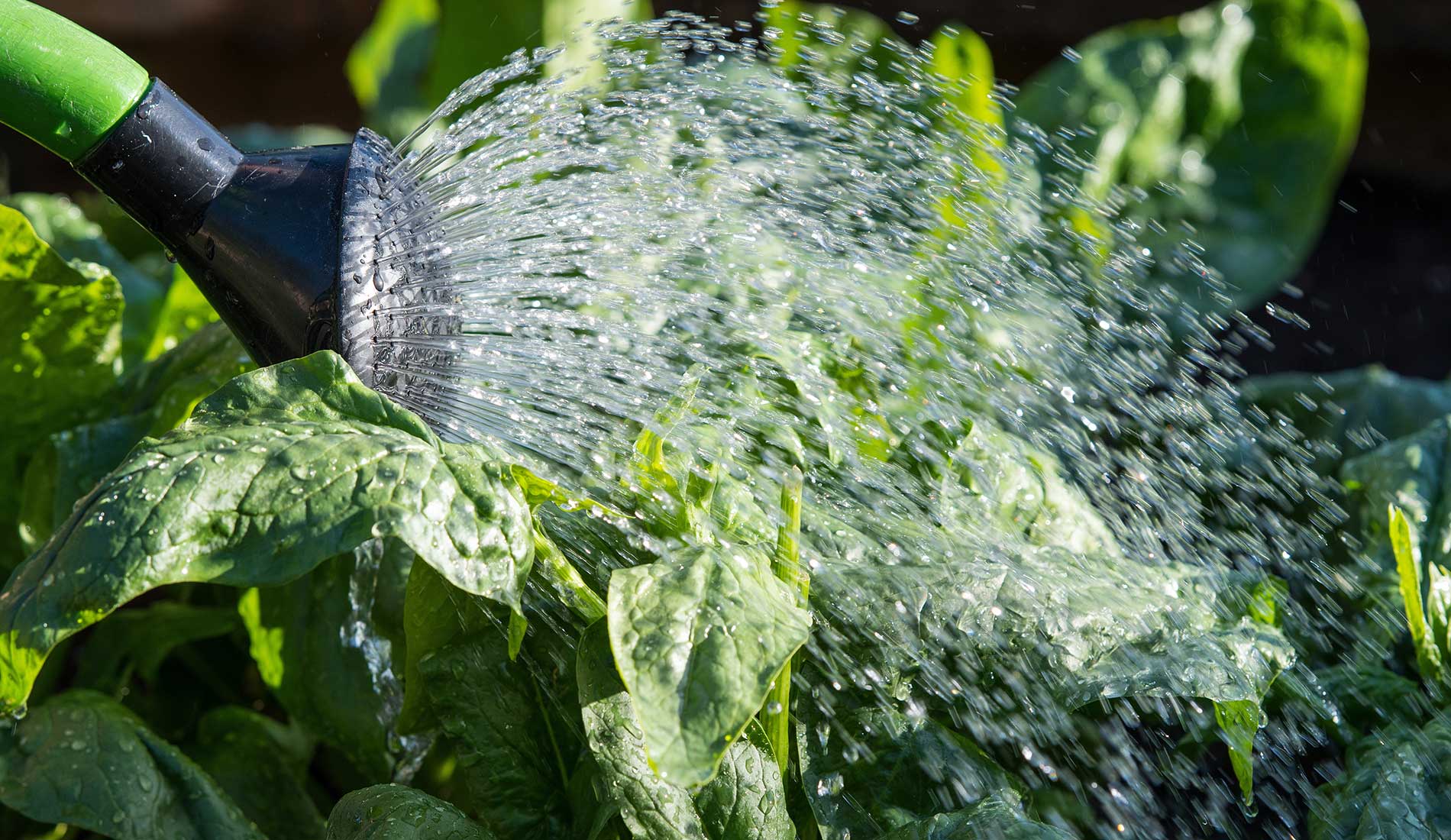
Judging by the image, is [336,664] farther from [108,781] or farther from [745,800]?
[745,800]

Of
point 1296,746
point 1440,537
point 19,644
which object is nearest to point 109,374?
point 19,644

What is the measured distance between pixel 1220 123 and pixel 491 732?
178cm

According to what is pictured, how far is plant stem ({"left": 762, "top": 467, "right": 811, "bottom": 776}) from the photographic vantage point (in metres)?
0.90

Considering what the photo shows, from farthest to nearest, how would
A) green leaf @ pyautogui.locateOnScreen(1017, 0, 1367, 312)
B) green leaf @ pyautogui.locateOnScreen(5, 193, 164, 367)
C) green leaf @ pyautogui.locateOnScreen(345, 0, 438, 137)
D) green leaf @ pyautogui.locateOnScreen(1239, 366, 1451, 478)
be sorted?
green leaf @ pyautogui.locateOnScreen(345, 0, 438, 137)
green leaf @ pyautogui.locateOnScreen(1017, 0, 1367, 312)
green leaf @ pyautogui.locateOnScreen(5, 193, 164, 367)
green leaf @ pyautogui.locateOnScreen(1239, 366, 1451, 478)

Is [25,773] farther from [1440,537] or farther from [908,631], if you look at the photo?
[1440,537]

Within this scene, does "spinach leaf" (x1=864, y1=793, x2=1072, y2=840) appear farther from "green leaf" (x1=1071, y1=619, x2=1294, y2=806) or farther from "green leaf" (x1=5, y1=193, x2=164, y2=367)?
"green leaf" (x1=5, y1=193, x2=164, y2=367)

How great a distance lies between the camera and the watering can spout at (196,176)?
861 millimetres

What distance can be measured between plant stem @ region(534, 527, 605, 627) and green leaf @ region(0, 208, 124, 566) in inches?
28.2

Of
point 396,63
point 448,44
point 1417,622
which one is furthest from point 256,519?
point 396,63

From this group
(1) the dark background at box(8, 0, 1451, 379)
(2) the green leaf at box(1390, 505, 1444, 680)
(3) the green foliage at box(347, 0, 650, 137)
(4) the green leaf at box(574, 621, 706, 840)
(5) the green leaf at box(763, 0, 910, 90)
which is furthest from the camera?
(1) the dark background at box(8, 0, 1451, 379)

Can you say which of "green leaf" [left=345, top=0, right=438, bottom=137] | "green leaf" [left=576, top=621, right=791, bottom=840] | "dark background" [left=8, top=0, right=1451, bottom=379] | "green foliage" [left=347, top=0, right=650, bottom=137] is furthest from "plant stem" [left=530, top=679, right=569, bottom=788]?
"green leaf" [left=345, top=0, right=438, bottom=137]

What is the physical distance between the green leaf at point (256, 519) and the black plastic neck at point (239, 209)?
0.42 feet

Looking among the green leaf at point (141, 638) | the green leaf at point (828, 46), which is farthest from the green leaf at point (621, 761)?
the green leaf at point (828, 46)

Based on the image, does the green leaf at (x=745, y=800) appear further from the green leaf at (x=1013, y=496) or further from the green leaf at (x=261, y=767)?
the green leaf at (x=261, y=767)
